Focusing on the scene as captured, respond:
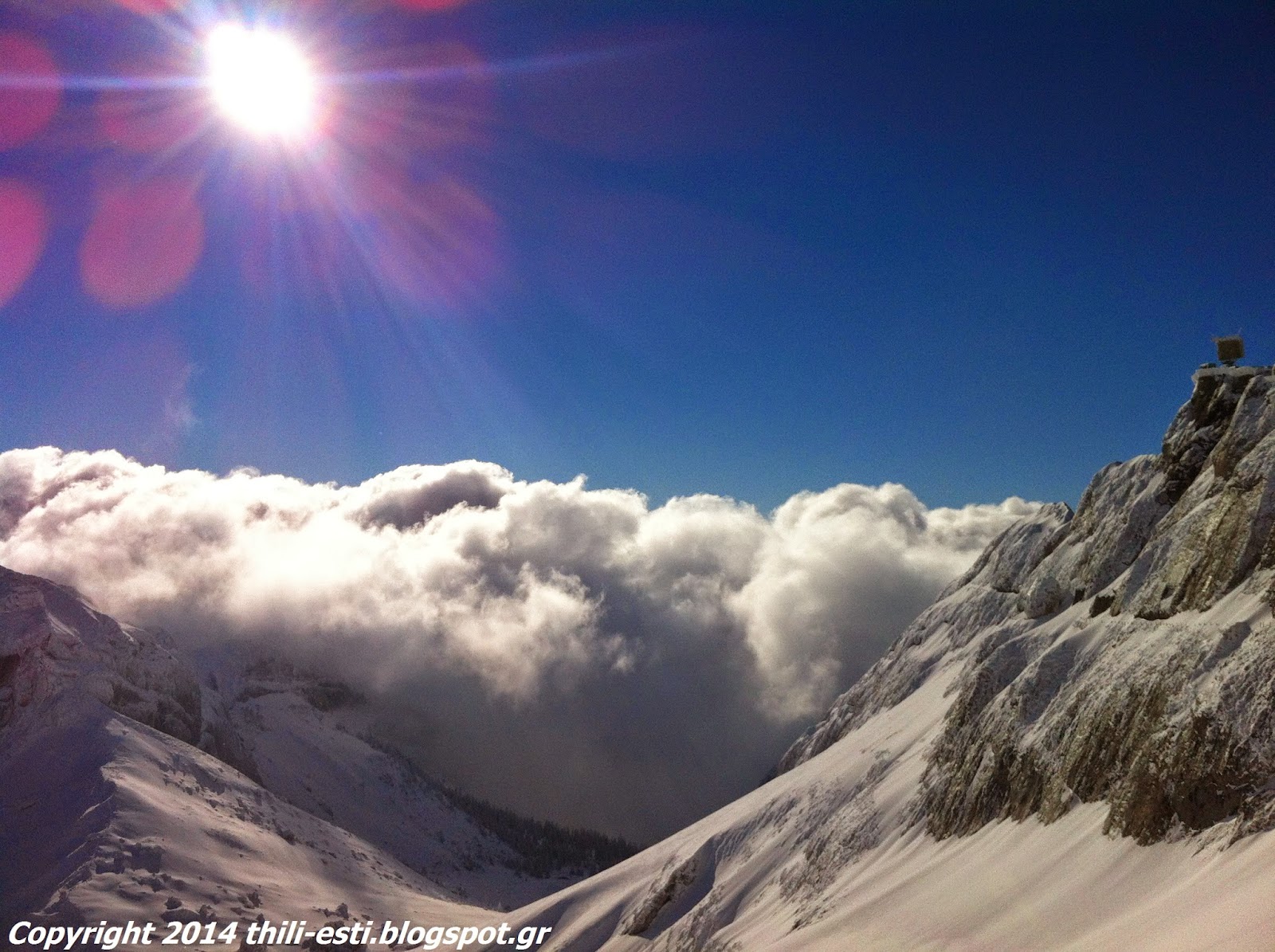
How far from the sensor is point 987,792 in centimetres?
4497

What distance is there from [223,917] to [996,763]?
7176cm

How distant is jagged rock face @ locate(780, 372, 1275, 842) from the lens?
3053cm

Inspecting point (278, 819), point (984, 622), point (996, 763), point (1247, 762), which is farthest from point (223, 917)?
point (1247, 762)

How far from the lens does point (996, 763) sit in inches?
→ 1779

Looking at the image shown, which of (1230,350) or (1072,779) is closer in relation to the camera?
(1072,779)

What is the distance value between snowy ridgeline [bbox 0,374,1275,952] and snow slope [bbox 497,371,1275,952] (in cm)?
16

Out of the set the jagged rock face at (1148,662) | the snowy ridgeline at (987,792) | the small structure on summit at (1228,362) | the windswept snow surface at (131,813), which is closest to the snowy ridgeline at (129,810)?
the windswept snow surface at (131,813)

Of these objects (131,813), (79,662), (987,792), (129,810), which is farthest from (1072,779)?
(79,662)

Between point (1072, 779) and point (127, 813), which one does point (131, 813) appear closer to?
point (127, 813)

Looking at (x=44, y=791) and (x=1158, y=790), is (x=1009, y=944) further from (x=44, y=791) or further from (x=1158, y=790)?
(x=44, y=791)

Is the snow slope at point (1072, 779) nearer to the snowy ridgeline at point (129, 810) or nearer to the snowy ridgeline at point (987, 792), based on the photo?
the snowy ridgeline at point (987, 792)

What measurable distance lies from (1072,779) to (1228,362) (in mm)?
29924

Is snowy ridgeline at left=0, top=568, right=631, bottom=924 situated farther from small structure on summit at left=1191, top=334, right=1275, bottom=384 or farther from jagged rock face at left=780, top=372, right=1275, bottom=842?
small structure on summit at left=1191, top=334, right=1275, bottom=384

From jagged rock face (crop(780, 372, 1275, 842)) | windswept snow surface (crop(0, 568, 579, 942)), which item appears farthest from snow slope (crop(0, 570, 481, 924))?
jagged rock face (crop(780, 372, 1275, 842))
